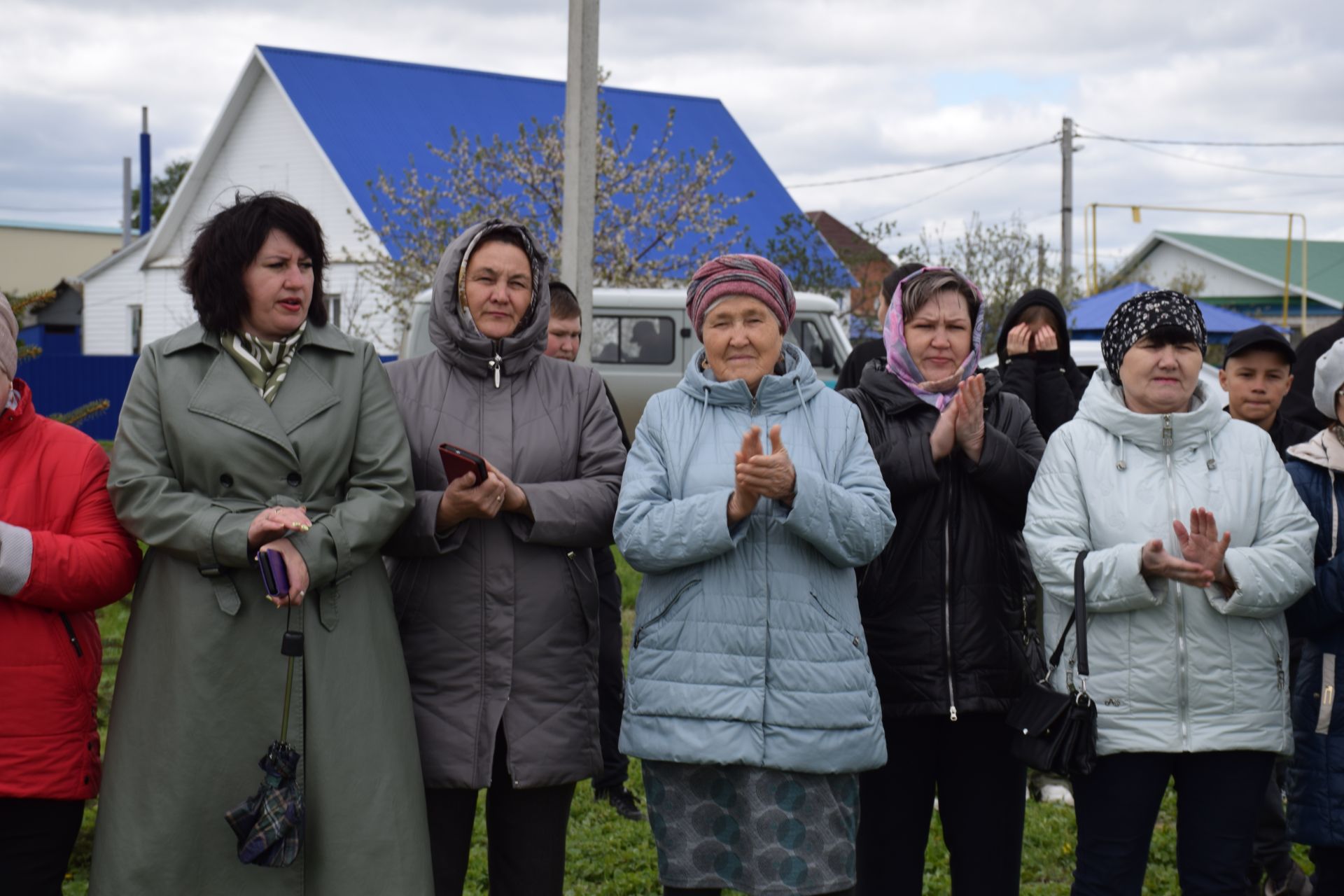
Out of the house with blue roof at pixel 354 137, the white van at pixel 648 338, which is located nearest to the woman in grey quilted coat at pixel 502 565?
the white van at pixel 648 338

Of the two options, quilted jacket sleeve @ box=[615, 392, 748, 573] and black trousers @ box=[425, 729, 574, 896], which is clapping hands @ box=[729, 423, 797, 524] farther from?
black trousers @ box=[425, 729, 574, 896]

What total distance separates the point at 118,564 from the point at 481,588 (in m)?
0.85

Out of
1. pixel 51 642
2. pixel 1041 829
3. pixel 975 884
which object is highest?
pixel 51 642

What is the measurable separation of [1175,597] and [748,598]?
108 cm

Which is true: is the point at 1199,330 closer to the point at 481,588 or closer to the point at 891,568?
the point at 891,568

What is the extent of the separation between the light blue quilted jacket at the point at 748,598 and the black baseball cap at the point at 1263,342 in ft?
6.36

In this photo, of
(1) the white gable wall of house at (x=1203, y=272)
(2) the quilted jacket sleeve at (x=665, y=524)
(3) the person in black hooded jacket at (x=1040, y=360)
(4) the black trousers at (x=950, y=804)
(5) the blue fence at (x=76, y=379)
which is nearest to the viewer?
(2) the quilted jacket sleeve at (x=665, y=524)

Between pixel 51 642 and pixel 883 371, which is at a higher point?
pixel 883 371

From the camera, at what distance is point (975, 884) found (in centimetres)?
351

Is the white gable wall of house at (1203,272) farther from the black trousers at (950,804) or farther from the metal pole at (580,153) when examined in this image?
the black trousers at (950,804)

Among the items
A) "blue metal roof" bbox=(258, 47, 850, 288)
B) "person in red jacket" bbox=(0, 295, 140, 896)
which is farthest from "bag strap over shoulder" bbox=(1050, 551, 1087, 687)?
"blue metal roof" bbox=(258, 47, 850, 288)

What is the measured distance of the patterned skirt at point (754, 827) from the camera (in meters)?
3.10

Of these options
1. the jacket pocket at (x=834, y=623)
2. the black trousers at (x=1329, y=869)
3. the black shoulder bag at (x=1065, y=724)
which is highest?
the jacket pocket at (x=834, y=623)

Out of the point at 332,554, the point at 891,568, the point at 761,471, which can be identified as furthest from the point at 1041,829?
the point at 332,554
